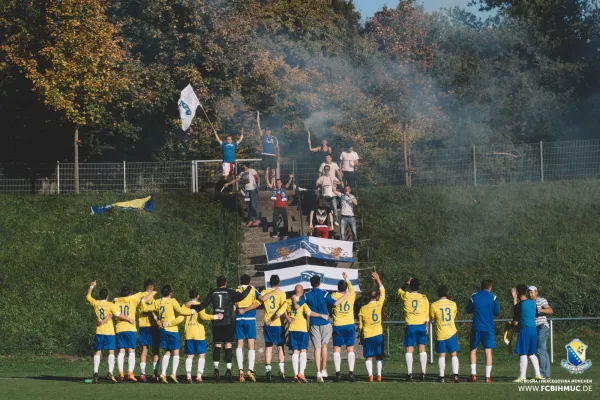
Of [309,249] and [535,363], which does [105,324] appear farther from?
[309,249]

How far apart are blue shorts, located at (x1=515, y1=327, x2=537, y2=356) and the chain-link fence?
18.4 meters

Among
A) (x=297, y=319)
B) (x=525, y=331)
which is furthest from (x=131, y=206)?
(x=525, y=331)

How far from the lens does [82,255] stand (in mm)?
32156

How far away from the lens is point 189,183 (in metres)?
38.4

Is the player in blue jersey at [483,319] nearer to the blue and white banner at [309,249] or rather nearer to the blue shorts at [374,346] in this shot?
the blue shorts at [374,346]

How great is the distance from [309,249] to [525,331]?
35.6 ft

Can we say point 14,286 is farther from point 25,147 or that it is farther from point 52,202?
point 25,147

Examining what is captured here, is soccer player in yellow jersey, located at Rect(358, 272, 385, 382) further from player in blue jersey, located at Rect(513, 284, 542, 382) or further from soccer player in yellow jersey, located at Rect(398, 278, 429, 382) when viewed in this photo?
player in blue jersey, located at Rect(513, 284, 542, 382)

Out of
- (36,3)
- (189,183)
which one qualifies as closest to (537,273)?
(189,183)

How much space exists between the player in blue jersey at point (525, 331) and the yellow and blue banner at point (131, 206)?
18.0 m

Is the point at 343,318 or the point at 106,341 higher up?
the point at 343,318

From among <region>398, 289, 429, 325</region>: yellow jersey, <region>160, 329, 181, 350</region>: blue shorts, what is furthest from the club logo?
<region>160, 329, 181, 350</region>: blue shorts

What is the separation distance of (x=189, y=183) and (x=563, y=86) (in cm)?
1740

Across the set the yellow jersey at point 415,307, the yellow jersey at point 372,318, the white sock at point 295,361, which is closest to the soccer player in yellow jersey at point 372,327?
the yellow jersey at point 372,318
